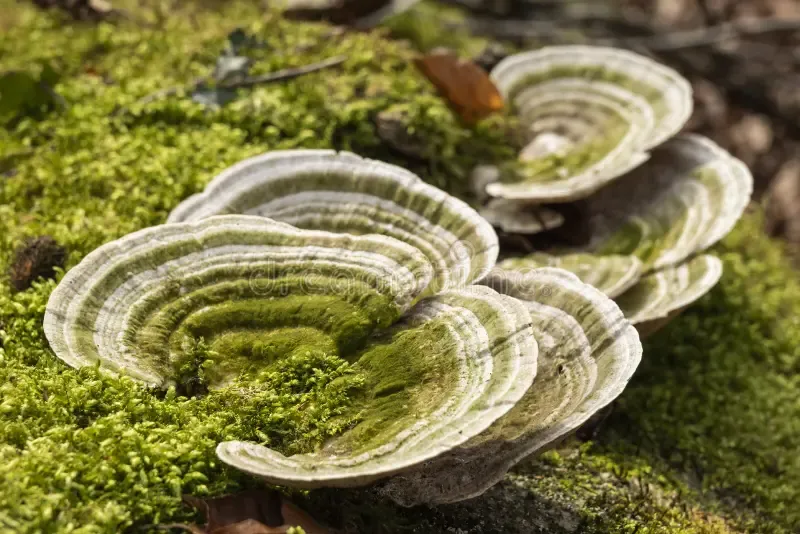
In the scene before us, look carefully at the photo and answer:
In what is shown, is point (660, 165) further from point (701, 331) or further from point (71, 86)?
point (71, 86)

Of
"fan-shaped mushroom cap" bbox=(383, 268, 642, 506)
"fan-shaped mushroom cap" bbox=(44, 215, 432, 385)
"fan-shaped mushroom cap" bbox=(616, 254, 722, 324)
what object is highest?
"fan-shaped mushroom cap" bbox=(44, 215, 432, 385)

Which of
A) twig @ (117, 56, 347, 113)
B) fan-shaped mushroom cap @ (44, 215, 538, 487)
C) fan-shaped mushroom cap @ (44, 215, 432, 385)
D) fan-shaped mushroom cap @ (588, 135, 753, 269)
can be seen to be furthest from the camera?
twig @ (117, 56, 347, 113)

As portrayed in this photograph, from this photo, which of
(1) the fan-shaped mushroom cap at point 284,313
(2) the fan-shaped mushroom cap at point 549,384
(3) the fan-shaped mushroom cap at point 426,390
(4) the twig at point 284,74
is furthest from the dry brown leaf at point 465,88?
(3) the fan-shaped mushroom cap at point 426,390

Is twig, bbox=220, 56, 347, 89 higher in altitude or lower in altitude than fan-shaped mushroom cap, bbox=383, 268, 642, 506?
higher

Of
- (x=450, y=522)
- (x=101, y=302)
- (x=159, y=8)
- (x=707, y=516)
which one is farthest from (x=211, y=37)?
(x=707, y=516)

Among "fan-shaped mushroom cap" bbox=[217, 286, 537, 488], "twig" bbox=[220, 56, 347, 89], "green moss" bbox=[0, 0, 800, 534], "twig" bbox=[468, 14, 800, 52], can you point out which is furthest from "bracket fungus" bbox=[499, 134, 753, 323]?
"twig" bbox=[468, 14, 800, 52]

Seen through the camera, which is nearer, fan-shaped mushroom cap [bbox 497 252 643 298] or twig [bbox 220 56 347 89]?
fan-shaped mushroom cap [bbox 497 252 643 298]

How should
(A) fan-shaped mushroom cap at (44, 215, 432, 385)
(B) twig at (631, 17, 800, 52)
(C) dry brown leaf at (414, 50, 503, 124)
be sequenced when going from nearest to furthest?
1. (A) fan-shaped mushroom cap at (44, 215, 432, 385)
2. (C) dry brown leaf at (414, 50, 503, 124)
3. (B) twig at (631, 17, 800, 52)

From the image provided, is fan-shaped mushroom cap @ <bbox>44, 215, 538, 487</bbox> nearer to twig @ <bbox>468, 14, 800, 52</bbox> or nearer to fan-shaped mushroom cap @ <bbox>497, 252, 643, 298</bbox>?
fan-shaped mushroom cap @ <bbox>497, 252, 643, 298</bbox>
